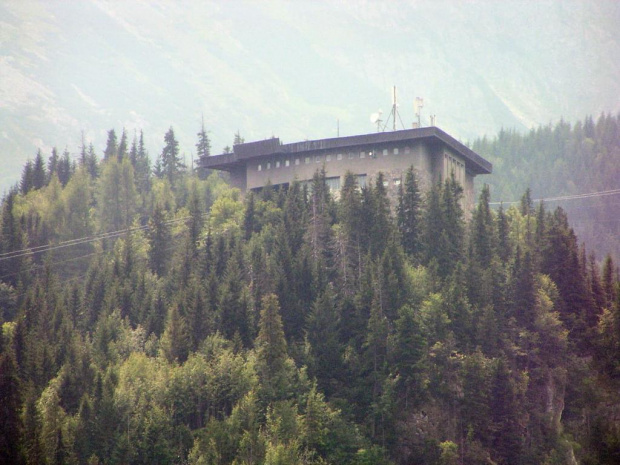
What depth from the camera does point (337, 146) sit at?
92.4m

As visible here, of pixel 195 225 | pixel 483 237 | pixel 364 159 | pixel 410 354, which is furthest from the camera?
pixel 364 159

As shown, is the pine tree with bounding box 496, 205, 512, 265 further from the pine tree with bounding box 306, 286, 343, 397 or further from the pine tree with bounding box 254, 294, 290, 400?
the pine tree with bounding box 254, 294, 290, 400

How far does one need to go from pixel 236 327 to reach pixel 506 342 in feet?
62.2

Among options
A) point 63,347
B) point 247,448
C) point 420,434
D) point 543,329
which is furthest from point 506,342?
point 63,347

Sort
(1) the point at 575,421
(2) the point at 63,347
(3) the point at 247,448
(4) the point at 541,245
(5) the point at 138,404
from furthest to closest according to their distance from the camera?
1. (4) the point at 541,245
2. (2) the point at 63,347
3. (1) the point at 575,421
4. (5) the point at 138,404
5. (3) the point at 247,448

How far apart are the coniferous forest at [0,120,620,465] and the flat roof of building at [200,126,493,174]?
5.27 m

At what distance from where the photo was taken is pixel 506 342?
68.1 meters

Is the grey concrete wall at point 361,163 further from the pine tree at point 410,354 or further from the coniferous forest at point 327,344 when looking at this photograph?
the pine tree at point 410,354

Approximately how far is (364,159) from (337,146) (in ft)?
9.69

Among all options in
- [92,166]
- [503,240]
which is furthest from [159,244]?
[92,166]

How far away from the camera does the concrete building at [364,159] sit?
294 ft

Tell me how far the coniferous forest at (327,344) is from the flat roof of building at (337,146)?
17.3 ft

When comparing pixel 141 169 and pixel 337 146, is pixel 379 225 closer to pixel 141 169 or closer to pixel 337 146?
pixel 337 146

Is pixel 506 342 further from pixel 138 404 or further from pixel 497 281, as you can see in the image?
pixel 138 404
